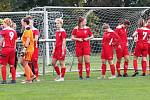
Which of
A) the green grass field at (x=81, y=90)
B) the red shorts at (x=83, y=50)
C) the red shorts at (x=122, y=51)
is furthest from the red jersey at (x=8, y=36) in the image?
the red shorts at (x=122, y=51)

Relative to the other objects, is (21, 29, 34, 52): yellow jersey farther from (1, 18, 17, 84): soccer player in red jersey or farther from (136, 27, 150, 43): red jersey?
(136, 27, 150, 43): red jersey

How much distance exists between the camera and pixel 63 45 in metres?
17.0

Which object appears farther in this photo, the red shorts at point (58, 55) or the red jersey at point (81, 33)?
the red jersey at point (81, 33)

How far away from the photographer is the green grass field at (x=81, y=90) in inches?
511

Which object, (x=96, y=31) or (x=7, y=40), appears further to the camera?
(x=96, y=31)

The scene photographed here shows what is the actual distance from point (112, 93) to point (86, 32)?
4438 mm

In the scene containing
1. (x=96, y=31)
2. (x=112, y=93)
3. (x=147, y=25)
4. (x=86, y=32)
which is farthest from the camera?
(x=96, y=31)

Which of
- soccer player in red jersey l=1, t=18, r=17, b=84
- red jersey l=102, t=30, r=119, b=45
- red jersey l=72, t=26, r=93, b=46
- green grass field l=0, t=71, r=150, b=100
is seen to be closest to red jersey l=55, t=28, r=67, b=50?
red jersey l=72, t=26, r=93, b=46

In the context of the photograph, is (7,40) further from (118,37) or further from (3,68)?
(118,37)

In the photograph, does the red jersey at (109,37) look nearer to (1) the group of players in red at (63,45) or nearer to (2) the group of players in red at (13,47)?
(1) the group of players in red at (63,45)

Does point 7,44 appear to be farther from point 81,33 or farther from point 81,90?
point 81,90

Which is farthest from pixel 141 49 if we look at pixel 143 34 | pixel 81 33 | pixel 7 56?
pixel 7 56

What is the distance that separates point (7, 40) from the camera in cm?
1630

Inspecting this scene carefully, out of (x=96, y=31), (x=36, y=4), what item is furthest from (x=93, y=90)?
(x=36, y=4)
